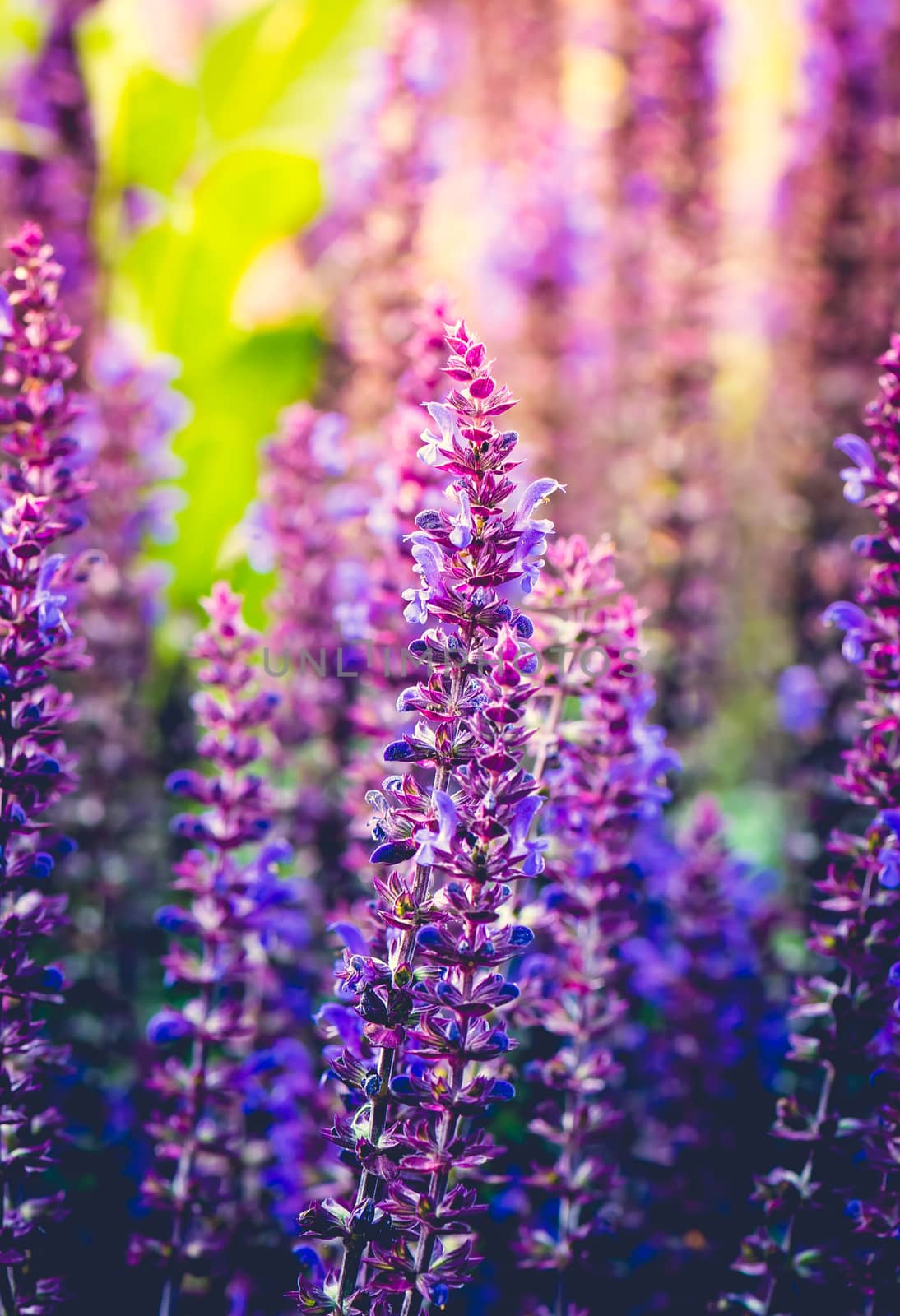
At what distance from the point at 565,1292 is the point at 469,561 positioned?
46.8 inches

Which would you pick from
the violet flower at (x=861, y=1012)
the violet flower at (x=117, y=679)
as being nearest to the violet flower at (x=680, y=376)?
the violet flower at (x=117, y=679)

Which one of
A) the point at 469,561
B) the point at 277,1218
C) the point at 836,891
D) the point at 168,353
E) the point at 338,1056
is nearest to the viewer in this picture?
the point at 469,561

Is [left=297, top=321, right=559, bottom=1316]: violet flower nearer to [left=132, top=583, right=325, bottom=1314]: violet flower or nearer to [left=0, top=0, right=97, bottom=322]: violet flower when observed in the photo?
[left=132, top=583, right=325, bottom=1314]: violet flower

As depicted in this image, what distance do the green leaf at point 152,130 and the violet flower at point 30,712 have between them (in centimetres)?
232

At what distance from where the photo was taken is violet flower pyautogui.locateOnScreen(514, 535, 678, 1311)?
5.57ft

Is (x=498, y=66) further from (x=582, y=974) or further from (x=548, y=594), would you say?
(x=582, y=974)

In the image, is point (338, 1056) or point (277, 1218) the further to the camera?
point (277, 1218)

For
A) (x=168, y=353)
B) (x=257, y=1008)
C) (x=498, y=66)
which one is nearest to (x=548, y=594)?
(x=257, y=1008)

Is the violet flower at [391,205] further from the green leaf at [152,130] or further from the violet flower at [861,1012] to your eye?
the violet flower at [861,1012]

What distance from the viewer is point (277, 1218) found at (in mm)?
2012

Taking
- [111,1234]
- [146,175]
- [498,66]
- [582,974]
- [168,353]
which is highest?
[498,66]

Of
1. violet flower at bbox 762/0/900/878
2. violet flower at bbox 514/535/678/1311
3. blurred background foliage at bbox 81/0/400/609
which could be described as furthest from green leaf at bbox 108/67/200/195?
violet flower at bbox 514/535/678/1311

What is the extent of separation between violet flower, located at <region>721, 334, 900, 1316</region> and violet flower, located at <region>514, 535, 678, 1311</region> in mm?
262

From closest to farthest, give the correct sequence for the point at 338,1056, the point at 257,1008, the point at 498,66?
the point at 338,1056
the point at 257,1008
the point at 498,66
